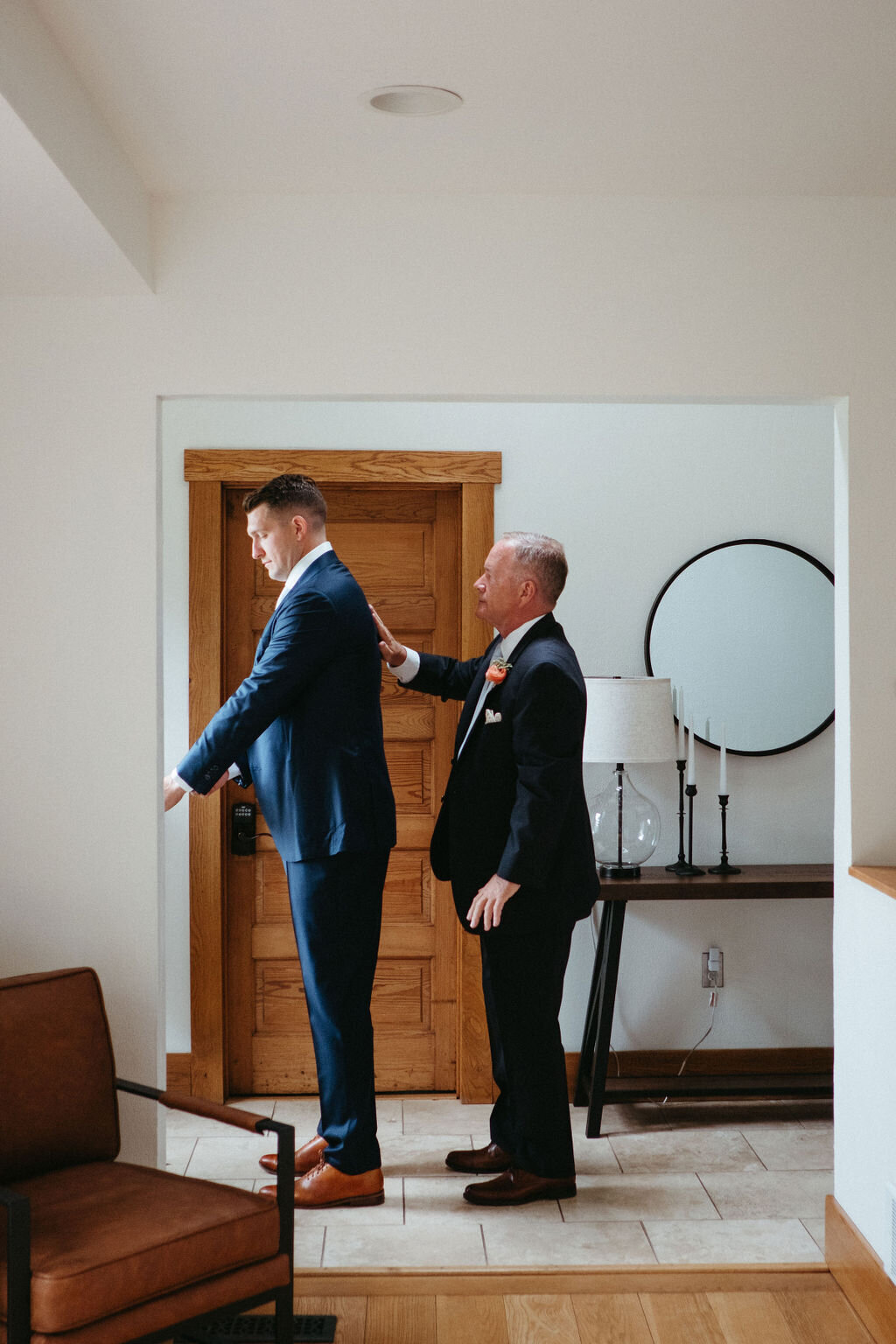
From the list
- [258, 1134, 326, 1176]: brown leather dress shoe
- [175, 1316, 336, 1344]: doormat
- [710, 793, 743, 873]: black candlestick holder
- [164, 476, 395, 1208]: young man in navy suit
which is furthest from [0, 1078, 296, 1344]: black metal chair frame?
[710, 793, 743, 873]: black candlestick holder

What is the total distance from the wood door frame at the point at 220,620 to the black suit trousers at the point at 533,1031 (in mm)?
657

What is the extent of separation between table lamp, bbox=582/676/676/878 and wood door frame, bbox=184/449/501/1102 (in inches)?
17.8

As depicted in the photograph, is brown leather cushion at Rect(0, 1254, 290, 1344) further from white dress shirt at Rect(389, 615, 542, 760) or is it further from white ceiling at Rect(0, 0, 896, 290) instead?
white ceiling at Rect(0, 0, 896, 290)

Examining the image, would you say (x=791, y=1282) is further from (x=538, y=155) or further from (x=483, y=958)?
(x=538, y=155)

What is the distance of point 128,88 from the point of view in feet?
6.99

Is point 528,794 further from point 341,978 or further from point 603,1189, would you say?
point 603,1189

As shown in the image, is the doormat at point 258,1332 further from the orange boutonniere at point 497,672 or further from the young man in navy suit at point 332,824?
the orange boutonniere at point 497,672

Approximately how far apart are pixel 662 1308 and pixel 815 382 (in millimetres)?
2012

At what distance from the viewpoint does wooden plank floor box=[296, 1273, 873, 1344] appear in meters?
2.45

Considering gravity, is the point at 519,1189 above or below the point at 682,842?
below

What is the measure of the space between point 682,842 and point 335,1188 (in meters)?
1.46

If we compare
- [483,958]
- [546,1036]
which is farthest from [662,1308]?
[483,958]

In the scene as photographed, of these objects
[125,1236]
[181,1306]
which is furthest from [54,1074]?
[181,1306]

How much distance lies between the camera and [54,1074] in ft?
7.54
